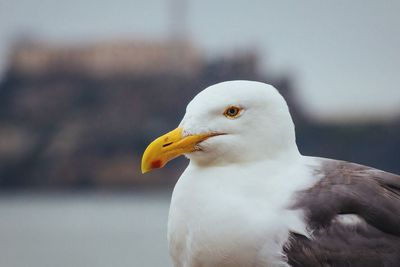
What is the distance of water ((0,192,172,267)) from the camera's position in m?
34.3

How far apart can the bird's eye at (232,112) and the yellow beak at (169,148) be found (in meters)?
0.10

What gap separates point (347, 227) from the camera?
374cm

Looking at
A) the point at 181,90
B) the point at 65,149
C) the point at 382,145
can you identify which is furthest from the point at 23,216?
the point at 382,145

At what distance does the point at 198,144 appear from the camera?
3.90 meters

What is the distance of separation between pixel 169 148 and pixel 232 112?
0.30 m

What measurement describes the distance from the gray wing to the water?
26.3 m

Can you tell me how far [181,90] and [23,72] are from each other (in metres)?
8.04

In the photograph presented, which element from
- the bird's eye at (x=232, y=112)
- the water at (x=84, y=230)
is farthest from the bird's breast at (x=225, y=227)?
the water at (x=84, y=230)

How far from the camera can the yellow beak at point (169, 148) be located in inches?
152

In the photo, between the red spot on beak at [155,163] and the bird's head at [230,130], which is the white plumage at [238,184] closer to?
the bird's head at [230,130]

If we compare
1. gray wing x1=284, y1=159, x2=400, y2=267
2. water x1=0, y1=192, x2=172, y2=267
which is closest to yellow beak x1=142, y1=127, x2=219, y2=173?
gray wing x1=284, y1=159, x2=400, y2=267

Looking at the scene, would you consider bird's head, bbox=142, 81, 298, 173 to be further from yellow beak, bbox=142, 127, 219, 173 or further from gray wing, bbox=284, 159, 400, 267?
gray wing, bbox=284, 159, 400, 267

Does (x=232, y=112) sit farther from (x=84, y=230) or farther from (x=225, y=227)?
(x=84, y=230)

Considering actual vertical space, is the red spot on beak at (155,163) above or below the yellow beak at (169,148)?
below
